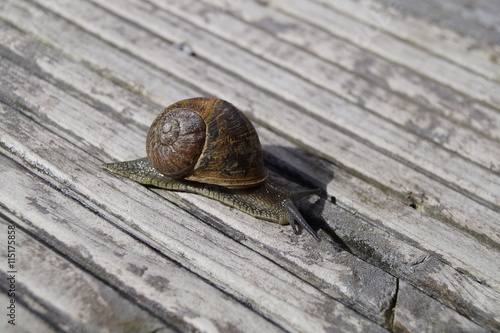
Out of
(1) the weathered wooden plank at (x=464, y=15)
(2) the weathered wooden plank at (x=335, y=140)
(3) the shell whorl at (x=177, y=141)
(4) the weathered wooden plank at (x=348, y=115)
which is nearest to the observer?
(3) the shell whorl at (x=177, y=141)

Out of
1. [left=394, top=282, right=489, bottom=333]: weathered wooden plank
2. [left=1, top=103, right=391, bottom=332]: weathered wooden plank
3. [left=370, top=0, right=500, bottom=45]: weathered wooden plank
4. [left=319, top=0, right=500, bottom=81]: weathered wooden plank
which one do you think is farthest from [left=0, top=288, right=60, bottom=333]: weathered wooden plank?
[left=370, top=0, right=500, bottom=45]: weathered wooden plank

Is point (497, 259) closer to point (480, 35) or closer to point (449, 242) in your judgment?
point (449, 242)

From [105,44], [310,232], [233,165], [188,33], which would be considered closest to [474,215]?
[310,232]

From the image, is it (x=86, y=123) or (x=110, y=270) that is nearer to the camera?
(x=110, y=270)

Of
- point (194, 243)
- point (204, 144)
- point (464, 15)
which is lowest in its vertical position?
point (194, 243)

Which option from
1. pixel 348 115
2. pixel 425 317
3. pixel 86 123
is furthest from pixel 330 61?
pixel 425 317

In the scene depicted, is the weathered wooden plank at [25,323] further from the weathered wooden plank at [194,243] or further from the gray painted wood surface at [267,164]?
the weathered wooden plank at [194,243]

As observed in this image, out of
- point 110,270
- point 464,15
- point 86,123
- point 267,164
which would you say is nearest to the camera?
point 110,270

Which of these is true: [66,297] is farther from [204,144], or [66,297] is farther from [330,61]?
[330,61]

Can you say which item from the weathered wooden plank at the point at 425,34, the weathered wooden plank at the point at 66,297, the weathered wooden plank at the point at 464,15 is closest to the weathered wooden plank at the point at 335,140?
the weathered wooden plank at the point at 425,34
